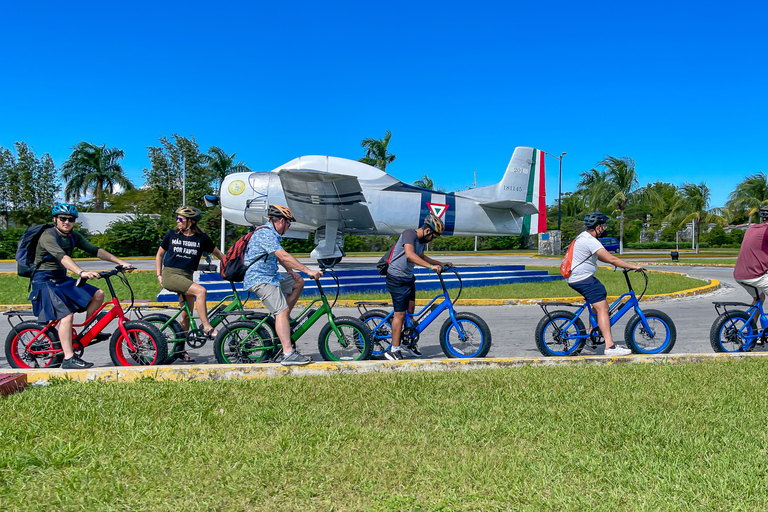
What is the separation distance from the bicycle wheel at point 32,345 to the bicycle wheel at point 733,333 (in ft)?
25.0

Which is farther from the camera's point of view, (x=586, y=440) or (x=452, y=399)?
(x=452, y=399)

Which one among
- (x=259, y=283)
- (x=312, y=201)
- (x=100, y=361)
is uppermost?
(x=312, y=201)

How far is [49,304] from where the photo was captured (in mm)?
5406

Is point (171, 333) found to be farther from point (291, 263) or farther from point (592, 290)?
point (592, 290)

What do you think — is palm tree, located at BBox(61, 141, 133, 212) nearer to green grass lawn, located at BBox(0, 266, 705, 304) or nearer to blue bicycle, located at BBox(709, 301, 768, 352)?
green grass lawn, located at BBox(0, 266, 705, 304)

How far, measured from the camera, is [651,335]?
642 centimetres

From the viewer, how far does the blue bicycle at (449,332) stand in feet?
20.4

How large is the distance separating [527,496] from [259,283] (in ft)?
11.4

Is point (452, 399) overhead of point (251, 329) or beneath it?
beneath

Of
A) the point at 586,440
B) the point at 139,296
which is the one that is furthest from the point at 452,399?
the point at 139,296

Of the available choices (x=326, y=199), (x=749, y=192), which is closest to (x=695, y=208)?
(x=749, y=192)

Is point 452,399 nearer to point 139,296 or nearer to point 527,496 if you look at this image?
point 527,496

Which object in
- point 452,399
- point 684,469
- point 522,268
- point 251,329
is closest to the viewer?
point 684,469

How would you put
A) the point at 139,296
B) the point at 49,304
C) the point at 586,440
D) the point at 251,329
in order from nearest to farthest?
1. the point at 586,440
2. the point at 49,304
3. the point at 251,329
4. the point at 139,296
